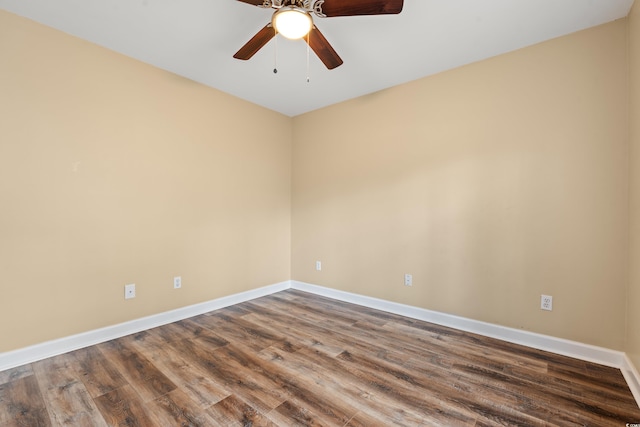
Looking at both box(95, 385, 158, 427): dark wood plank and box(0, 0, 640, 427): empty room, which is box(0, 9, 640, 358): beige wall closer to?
box(0, 0, 640, 427): empty room

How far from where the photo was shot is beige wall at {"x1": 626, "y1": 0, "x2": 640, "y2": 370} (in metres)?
1.77

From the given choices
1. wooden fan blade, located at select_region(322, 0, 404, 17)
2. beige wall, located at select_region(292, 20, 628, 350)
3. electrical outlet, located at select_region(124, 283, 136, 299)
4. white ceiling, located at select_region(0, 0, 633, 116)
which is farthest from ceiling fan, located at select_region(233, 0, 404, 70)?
electrical outlet, located at select_region(124, 283, 136, 299)

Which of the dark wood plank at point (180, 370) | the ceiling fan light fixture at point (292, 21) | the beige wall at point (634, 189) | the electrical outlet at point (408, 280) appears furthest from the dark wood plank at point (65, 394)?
the beige wall at point (634, 189)

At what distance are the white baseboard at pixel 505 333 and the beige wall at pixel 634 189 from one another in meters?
0.15

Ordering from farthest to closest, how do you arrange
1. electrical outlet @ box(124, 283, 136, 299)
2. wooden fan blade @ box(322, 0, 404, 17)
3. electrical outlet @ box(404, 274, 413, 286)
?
electrical outlet @ box(404, 274, 413, 286), electrical outlet @ box(124, 283, 136, 299), wooden fan blade @ box(322, 0, 404, 17)

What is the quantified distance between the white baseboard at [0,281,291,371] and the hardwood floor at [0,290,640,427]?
0.07m

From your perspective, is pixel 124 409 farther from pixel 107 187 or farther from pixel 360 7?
pixel 360 7

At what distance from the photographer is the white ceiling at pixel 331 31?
1.89 m

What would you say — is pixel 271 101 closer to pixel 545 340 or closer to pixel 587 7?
pixel 587 7

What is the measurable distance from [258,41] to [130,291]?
233 centimetres

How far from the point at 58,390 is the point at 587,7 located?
4.13 meters

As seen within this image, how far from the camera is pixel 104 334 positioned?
7.80ft

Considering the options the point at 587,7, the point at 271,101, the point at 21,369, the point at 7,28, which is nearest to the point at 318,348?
the point at 21,369

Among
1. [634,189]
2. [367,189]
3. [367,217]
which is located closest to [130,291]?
Result: [367,217]
